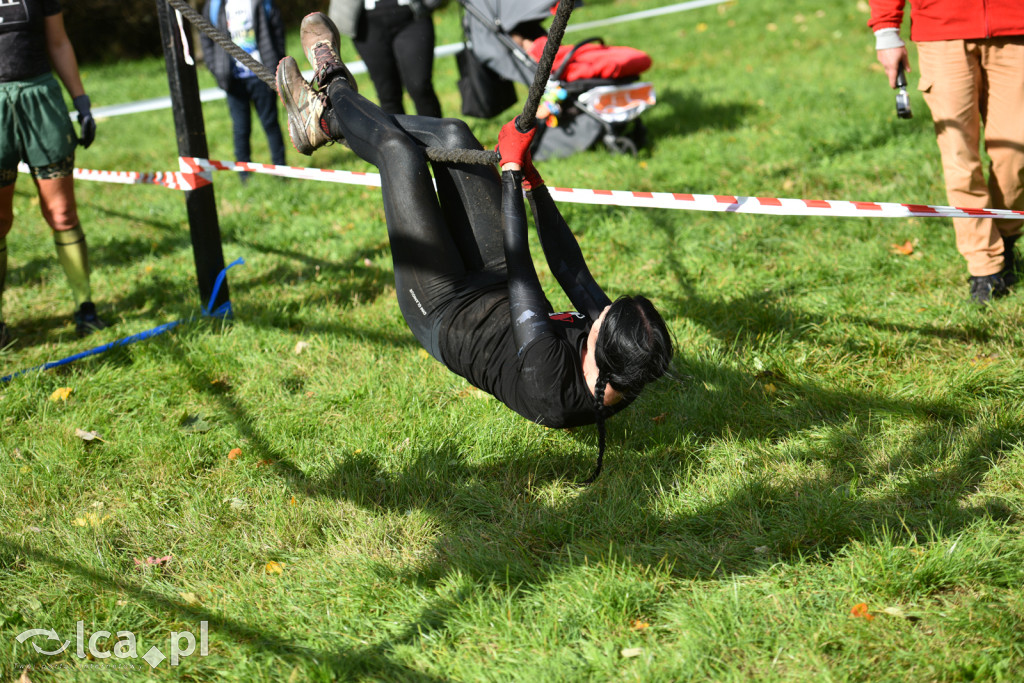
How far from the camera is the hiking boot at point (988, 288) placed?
421 centimetres

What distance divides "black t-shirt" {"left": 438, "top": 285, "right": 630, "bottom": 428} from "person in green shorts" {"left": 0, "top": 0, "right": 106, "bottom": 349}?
2.77 m

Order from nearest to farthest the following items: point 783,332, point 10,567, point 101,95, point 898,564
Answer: point 898,564
point 10,567
point 783,332
point 101,95

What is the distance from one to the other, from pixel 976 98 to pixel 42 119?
486 centimetres

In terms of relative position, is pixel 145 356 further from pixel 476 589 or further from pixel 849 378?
pixel 849 378

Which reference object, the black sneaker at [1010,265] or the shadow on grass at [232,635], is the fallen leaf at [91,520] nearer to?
the shadow on grass at [232,635]

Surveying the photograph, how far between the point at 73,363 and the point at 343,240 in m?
2.10

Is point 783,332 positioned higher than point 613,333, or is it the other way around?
point 613,333

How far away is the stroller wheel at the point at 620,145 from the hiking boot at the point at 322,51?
353 centimetres

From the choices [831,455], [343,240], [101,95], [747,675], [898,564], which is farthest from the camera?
[101,95]

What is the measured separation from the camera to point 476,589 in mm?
2791

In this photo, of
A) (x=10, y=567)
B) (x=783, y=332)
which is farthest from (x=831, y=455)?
(x=10, y=567)

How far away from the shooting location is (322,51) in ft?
12.5

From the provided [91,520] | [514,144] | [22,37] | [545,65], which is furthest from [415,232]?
[22,37]

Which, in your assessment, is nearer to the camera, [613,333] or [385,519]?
[613,333]
